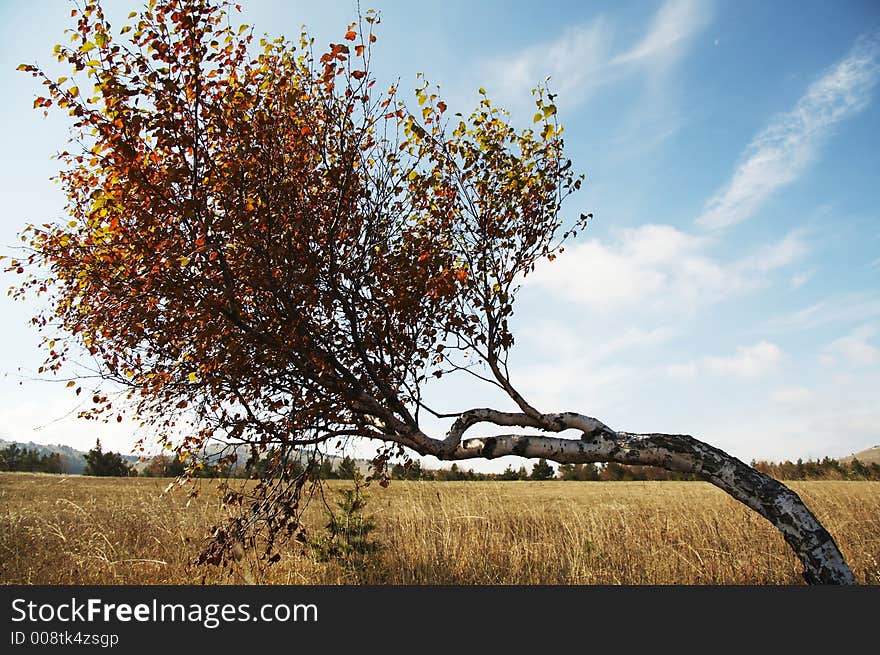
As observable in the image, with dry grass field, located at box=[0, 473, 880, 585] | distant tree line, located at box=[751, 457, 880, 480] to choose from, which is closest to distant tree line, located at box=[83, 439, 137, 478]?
dry grass field, located at box=[0, 473, 880, 585]

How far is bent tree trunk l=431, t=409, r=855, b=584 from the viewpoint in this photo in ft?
26.9

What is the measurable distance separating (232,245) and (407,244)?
272 cm

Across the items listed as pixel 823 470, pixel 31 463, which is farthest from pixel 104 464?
pixel 823 470

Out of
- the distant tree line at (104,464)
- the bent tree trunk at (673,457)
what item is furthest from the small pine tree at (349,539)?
the distant tree line at (104,464)

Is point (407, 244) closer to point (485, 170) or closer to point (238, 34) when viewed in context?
point (485, 170)

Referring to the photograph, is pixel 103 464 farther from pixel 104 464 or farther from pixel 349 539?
pixel 349 539

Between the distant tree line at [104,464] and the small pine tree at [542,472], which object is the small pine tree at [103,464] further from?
the small pine tree at [542,472]

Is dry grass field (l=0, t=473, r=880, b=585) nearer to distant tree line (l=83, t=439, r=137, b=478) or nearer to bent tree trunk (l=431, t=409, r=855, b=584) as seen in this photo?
bent tree trunk (l=431, t=409, r=855, b=584)

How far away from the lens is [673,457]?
8812 mm

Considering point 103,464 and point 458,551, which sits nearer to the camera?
point 458,551

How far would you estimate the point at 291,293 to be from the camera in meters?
8.08

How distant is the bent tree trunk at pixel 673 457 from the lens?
26.9ft

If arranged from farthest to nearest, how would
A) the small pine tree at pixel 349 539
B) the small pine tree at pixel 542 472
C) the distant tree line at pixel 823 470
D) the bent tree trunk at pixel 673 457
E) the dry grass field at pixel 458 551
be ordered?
the small pine tree at pixel 542 472 → the distant tree line at pixel 823 470 → the dry grass field at pixel 458 551 → the small pine tree at pixel 349 539 → the bent tree trunk at pixel 673 457

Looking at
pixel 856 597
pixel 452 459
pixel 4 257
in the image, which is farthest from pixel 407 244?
pixel 856 597
